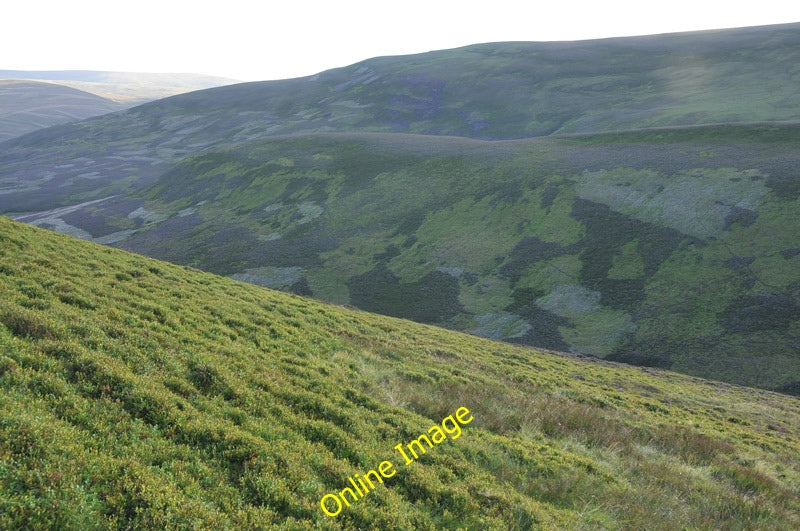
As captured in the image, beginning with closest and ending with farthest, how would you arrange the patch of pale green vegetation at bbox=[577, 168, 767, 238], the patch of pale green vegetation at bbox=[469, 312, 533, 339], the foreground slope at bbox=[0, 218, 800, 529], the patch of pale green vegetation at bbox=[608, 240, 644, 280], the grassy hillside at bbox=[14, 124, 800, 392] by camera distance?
1. the foreground slope at bbox=[0, 218, 800, 529]
2. the grassy hillside at bbox=[14, 124, 800, 392]
3. the patch of pale green vegetation at bbox=[469, 312, 533, 339]
4. the patch of pale green vegetation at bbox=[608, 240, 644, 280]
5. the patch of pale green vegetation at bbox=[577, 168, 767, 238]

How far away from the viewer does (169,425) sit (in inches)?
464

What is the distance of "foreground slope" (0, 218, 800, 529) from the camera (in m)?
9.58

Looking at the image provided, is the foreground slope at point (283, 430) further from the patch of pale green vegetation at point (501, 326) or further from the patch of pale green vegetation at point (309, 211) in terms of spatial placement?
the patch of pale green vegetation at point (309, 211)

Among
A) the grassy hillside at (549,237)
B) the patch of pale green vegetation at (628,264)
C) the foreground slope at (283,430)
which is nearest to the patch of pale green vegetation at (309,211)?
the grassy hillside at (549,237)

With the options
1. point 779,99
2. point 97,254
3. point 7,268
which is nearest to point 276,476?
point 7,268

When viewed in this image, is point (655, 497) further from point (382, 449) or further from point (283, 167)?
point (283, 167)

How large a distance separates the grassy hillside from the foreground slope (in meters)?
23.3

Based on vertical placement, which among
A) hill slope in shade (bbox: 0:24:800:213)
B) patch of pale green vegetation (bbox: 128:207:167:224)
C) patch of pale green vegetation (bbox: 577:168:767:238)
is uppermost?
hill slope in shade (bbox: 0:24:800:213)

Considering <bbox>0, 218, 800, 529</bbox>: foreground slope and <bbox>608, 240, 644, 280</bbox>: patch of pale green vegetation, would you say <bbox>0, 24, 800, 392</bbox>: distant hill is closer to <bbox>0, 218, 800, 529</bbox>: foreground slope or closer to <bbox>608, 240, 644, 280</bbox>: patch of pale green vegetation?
<bbox>608, 240, 644, 280</bbox>: patch of pale green vegetation

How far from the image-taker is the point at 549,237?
68.4 m

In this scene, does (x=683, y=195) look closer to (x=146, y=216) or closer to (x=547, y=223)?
(x=547, y=223)

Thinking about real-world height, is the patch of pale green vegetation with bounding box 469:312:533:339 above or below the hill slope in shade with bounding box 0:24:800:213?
below

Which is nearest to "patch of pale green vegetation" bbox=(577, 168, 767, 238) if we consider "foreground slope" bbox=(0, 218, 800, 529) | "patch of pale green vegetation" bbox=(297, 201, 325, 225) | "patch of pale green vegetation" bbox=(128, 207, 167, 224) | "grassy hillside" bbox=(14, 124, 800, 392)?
"grassy hillside" bbox=(14, 124, 800, 392)

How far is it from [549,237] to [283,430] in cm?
6204
